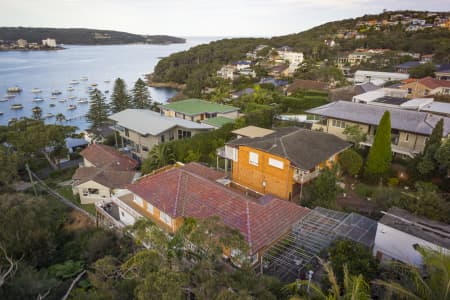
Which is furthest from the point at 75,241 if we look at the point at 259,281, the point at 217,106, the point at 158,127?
the point at 217,106

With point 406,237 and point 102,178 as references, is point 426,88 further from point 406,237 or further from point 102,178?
point 102,178

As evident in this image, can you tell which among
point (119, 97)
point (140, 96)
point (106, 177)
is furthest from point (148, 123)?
point (140, 96)

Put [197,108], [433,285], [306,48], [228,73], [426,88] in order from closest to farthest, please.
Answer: [433,285], [426,88], [197,108], [228,73], [306,48]

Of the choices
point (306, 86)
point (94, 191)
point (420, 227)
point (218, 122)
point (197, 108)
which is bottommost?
point (94, 191)

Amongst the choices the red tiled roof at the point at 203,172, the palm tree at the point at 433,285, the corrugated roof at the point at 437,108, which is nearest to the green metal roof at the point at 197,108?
the red tiled roof at the point at 203,172

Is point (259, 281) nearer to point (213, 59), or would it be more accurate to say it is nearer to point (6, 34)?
point (213, 59)

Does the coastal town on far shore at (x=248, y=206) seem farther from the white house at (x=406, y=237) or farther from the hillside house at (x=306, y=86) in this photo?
the hillside house at (x=306, y=86)

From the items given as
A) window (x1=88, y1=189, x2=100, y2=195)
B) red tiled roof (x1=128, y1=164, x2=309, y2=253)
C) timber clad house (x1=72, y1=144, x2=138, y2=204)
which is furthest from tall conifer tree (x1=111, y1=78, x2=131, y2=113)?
red tiled roof (x1=128, y1=164, x2=309, y2=253)

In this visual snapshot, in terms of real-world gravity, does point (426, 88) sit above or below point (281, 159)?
above
